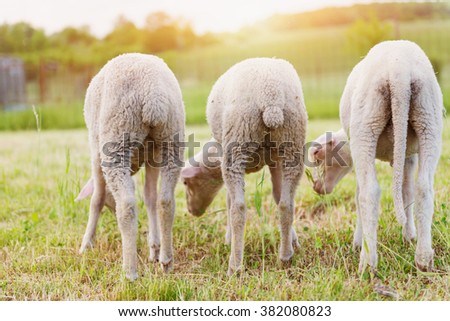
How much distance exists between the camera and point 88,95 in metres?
4.63

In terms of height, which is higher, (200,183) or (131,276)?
(200,183)

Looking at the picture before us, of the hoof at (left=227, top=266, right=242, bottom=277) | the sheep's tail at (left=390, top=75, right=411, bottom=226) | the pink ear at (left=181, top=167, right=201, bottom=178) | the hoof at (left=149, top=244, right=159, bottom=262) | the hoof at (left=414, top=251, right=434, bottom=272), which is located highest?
Result: the sheep's tail at (left=390, top=75, right=411, bottom=226)

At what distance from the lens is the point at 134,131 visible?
13.4ft

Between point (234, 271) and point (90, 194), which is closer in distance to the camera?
point (234, 271)

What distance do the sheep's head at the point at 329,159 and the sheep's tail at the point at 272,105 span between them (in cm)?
113

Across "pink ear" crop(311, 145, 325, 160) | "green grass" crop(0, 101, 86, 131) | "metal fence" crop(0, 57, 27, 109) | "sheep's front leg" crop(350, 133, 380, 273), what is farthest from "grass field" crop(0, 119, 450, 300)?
"metal fence" crop(0, 57, 27, 109)

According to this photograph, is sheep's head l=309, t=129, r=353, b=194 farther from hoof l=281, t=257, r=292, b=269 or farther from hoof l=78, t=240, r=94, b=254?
hoof l=78, t=240, r=94, b=254

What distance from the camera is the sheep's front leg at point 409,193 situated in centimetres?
463

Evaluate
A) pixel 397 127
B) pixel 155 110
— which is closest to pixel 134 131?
pixel 155 110

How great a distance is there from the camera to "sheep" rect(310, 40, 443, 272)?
3.80m

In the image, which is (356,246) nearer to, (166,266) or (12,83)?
(166,266)

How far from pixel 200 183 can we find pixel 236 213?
1184 mm

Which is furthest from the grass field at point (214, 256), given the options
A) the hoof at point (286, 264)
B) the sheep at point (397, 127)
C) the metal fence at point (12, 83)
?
the metal fence at point (12, 83)
